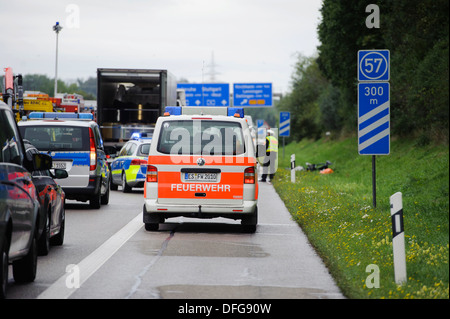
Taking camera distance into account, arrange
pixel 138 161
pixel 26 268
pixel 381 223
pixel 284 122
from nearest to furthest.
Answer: pixel 26 268
pixel 381 223
pixel 138 161
pixel 284 122

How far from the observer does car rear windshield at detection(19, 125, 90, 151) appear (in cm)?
1883

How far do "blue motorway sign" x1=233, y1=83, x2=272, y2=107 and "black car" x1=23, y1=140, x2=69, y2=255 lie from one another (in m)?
49.8

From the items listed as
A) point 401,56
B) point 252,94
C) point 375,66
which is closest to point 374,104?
point 375,66

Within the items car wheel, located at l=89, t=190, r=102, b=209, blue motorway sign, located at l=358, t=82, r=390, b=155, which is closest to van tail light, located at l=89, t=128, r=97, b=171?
car wheel, located at l=89, t=190, r=102, b=209

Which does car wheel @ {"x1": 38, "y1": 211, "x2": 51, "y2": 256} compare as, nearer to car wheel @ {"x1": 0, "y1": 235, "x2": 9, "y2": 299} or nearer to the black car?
the black car

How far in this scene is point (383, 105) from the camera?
16328 millimetres

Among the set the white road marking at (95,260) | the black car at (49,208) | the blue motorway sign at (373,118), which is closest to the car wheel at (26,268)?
the white road marking at (95,260)

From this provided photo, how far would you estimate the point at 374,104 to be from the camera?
16.3 metres

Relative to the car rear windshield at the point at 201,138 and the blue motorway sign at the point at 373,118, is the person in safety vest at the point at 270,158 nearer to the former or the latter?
the blue motorway sign at the point at 373,118

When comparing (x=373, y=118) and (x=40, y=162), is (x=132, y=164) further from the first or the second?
(x=40, y=162)

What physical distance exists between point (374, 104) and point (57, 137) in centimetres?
675

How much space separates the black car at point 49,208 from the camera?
1106 centimetres

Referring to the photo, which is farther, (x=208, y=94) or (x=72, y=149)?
(x=208, y=94)

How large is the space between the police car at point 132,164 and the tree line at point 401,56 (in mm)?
7823
